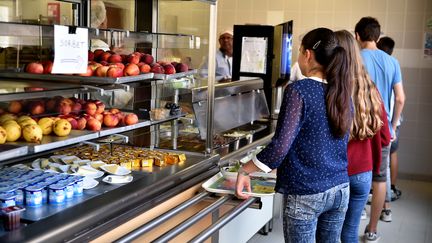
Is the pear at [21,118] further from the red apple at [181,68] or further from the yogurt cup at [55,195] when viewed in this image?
the red apple at [181,68]

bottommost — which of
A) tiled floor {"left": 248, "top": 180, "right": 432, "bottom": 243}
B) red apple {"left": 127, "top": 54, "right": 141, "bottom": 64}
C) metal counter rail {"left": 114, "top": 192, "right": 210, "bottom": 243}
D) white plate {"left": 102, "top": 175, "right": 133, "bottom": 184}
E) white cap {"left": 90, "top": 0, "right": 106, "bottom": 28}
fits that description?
tiled floor {"left": 248, "top": 180, "right": 432, "bottom": 243}

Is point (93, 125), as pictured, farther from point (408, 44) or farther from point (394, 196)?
point (408, 44)

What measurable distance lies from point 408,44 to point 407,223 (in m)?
2.48

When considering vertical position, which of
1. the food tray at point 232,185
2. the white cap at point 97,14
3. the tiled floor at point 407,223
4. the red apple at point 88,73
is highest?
the white cap at point 97,14

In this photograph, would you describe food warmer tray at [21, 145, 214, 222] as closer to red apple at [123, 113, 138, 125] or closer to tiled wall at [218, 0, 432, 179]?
red apple at [123, 113, 138, 125]

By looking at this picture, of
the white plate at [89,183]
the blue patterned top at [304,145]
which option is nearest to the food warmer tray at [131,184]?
the white plate at [89,183]

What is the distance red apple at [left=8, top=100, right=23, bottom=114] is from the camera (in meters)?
2.21

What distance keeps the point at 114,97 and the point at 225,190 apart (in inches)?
29.4

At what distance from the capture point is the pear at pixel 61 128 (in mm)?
2203

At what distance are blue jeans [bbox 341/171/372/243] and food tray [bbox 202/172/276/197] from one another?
0.48m

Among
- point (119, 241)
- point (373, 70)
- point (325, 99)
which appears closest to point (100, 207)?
point (119, 241)

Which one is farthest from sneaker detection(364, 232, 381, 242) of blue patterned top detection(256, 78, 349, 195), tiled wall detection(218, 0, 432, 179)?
tiled wall detection(218, 0, 432, 179)

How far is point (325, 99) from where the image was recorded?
2.27m

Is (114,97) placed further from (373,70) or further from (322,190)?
(373,70)
